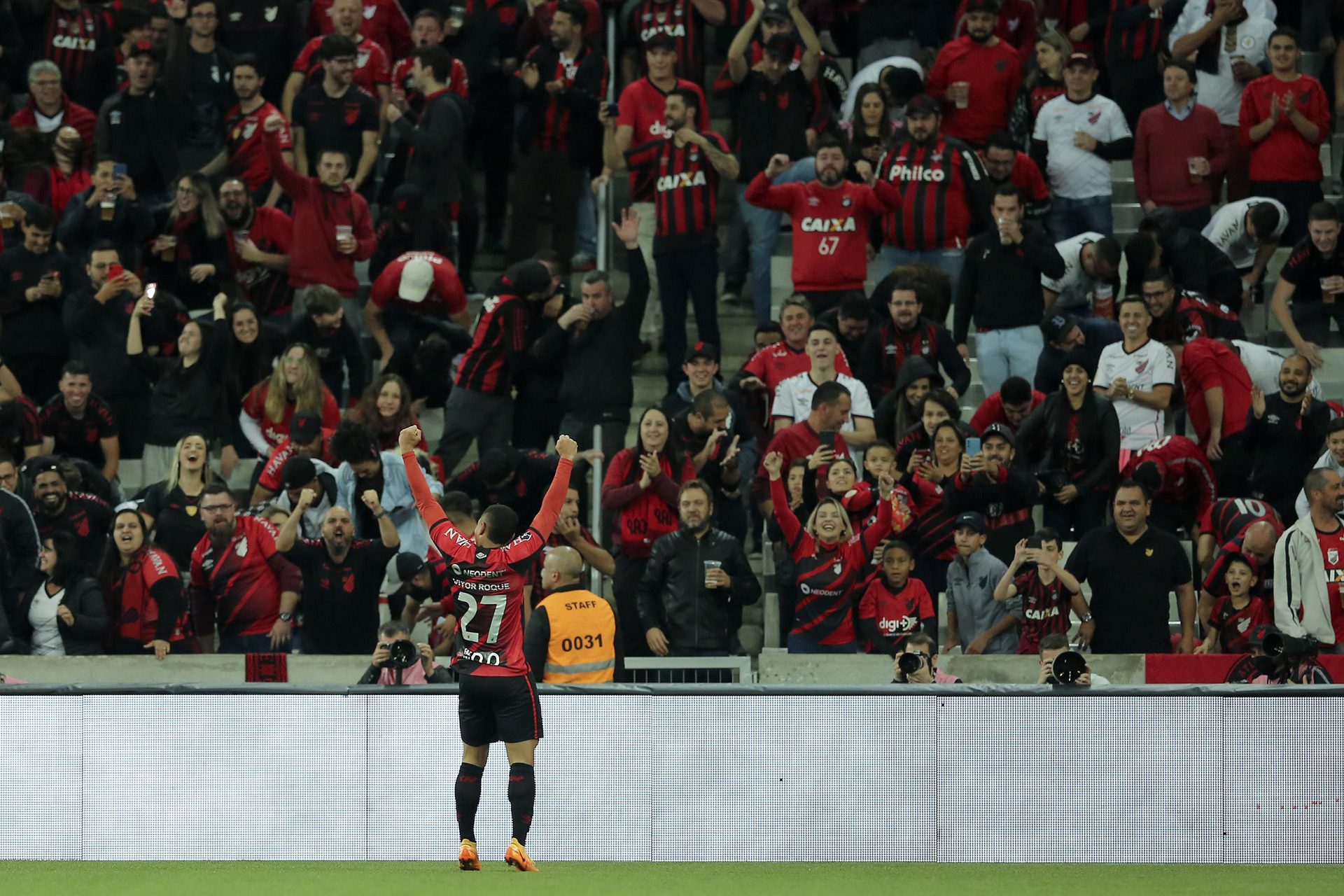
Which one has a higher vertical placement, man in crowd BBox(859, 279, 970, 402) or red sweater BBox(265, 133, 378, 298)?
red sweater BBox(265, 133, 378, 298)

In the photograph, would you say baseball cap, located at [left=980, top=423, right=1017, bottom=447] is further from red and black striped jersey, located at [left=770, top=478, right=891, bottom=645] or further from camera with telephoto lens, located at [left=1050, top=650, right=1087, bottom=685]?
camera with telephoto lens, located at [left=1050, top=650, right=1087, bottom=685]

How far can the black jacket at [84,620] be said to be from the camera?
481 inches

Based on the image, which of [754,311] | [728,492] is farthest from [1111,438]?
[754,311]

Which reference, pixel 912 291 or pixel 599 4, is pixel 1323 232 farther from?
pixel 599 4

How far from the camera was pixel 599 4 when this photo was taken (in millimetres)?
16953

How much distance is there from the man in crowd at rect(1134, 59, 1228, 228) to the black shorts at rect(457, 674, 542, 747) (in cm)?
828

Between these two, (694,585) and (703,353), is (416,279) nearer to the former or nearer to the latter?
(703,353)

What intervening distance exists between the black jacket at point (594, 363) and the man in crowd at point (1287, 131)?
506 cm

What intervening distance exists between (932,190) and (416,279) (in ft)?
12.2

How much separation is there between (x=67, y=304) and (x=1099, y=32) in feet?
28.0

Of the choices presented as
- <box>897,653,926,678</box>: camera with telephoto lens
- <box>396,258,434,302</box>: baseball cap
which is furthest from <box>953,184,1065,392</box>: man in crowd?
<box>897,653,926,678</box>: camera with telephoto lens

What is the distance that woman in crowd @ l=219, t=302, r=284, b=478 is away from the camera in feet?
46.1

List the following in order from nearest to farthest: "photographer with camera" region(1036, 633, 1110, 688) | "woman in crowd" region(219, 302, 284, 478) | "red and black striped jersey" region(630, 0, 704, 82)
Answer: "photographer with camera" region(1036, 633, 1110, 688) → "woman in crowd" region(219, 302, 284, 478) → "red and black striped jersey" region(630, 0, 704, 82)

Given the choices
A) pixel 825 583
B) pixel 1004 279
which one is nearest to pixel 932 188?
pixel 1004 279
